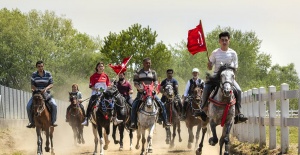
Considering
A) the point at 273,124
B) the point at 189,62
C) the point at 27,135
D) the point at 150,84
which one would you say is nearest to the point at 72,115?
the point at 27,135

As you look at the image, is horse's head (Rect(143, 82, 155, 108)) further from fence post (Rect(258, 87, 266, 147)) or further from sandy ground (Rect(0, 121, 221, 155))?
fence post (Rect(258, 87, 266, 147))

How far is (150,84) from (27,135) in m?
15.6

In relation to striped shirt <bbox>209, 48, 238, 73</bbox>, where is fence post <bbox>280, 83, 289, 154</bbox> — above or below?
below

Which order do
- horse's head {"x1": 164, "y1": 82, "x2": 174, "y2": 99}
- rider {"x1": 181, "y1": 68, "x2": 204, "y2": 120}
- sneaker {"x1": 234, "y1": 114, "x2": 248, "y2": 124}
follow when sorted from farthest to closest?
rider {"x1": 181, "y1": 68, "x2": 204, "y2": 120} → horse's head {"x1": 164, "y1": 82, "x2": 174, "y2": 99} → sneaker {"x1": 234, "y1": 114, "x2": 248, "y2": 124}

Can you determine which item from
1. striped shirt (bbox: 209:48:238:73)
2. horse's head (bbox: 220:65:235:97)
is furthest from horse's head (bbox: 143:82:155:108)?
horse's head (bbox: 220:65:235:97)

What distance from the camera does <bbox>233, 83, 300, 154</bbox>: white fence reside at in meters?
16.1

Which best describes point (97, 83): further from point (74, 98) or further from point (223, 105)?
point (74, 98)

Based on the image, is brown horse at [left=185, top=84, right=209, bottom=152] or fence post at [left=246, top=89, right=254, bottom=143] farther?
brown horse at [left=185, top=84, right=209, bottom=152]

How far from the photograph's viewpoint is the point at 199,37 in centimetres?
1864

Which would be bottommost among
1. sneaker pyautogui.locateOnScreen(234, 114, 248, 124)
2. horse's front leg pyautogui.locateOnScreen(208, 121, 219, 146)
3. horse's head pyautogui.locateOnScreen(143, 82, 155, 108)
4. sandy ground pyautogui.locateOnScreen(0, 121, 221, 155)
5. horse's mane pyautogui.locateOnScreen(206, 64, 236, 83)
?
sandy ground pyautogui.locateOnScreen(0, 121, 221, 155)

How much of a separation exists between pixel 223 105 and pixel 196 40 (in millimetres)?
3438

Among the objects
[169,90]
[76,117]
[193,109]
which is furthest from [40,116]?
[76,117]

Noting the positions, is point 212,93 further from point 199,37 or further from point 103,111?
point 103,111

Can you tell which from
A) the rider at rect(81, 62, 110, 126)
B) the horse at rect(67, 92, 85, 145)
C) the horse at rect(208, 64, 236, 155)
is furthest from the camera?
the horse at rect(67, 92, 85, 145)
